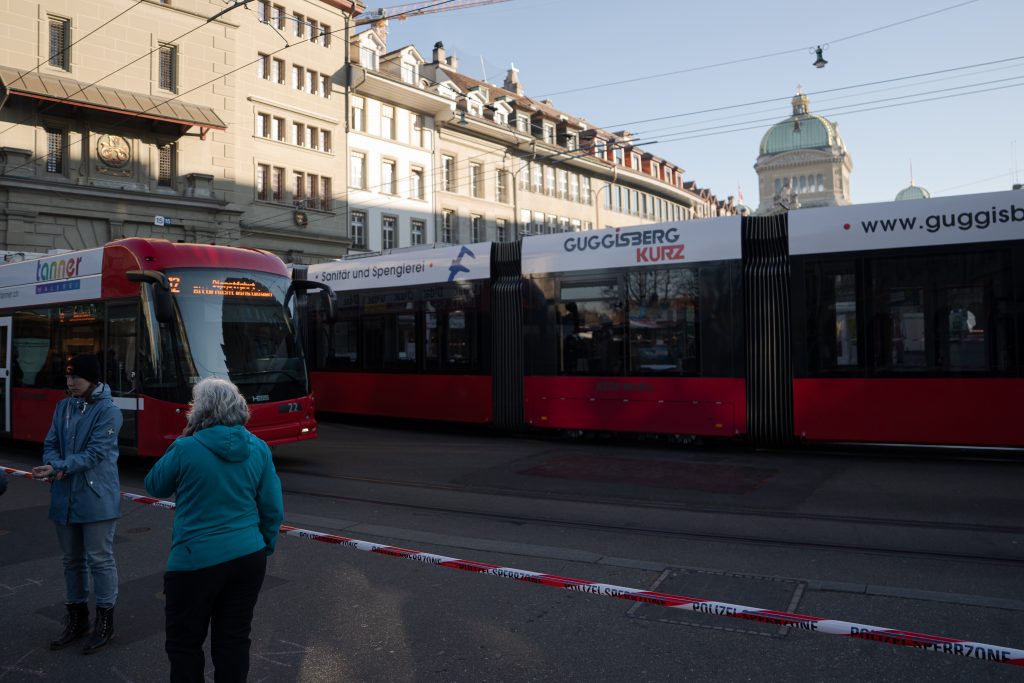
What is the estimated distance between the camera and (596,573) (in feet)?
19.8

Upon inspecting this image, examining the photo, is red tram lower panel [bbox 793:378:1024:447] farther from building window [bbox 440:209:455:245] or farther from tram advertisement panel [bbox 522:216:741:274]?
building window [bbox 440:209:455:245]

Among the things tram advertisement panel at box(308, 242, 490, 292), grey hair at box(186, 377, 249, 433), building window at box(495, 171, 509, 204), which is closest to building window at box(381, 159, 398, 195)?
A: building window at box(495, 171, 509, 204)

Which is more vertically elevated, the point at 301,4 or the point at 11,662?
the point at 301,4

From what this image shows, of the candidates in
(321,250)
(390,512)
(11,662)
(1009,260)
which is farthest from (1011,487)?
(321,250)

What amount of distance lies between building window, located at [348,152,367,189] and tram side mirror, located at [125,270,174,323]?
29.8m

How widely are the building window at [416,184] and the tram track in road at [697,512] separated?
32.9 m

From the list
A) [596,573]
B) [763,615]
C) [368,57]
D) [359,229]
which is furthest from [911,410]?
[368,57]

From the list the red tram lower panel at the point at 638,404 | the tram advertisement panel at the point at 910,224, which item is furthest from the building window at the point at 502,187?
the tram advertisement panel at the point at 910,224

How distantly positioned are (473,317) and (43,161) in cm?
2109

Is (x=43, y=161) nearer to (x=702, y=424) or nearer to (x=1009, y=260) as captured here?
(x=702, y=424)

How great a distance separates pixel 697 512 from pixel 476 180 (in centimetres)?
3910

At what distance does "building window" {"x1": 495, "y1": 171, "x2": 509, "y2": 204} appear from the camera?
155 feet

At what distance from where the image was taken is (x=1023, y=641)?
4535 mm

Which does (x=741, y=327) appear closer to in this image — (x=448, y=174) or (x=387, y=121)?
(x=387, y=121)
